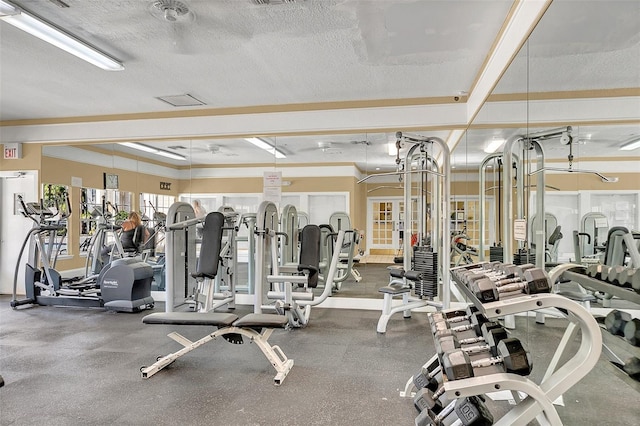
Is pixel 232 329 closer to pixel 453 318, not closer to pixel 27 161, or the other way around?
pixel 453 318

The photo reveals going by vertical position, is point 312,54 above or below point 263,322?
above

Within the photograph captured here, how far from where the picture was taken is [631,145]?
1.47 m

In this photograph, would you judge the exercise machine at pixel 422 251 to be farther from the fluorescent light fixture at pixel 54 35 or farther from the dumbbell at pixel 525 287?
the fluorescent light fixture at pixel 54 35

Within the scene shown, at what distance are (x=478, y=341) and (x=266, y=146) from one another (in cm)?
424

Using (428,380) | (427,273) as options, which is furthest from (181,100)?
(428,380)

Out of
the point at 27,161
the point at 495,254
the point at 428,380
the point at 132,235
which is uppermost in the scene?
the point at 27,161

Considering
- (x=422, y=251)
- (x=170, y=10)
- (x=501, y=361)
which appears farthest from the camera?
(x=422, y=251)

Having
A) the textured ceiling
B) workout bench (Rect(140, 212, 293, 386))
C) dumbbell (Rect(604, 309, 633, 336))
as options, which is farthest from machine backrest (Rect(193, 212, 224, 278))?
dumbbell (Rect(604, 309, 633, 336))

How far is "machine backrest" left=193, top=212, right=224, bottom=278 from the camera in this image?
355 centimetres

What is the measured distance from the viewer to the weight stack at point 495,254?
11.8 feet

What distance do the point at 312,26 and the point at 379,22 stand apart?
0.51 meters

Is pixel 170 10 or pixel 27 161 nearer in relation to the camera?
pixel 170 10

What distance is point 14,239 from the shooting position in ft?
18.8

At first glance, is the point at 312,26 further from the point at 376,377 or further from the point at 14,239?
the point at 14,239
